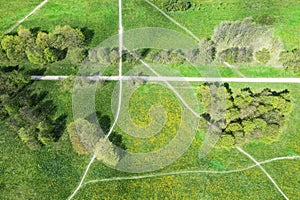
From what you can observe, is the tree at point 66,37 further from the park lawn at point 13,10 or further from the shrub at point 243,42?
the shrub at point 243,42

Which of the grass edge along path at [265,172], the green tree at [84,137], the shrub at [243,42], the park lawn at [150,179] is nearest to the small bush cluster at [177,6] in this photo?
the shrub at [243,42]

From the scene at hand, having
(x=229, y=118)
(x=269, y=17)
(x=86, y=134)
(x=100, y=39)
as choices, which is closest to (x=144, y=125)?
(x=86, y=134)

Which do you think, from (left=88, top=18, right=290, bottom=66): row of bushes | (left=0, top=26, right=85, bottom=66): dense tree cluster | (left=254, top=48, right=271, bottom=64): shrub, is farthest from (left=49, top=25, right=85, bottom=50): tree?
(left=254, top=48, right=271, bottom=64): shrub

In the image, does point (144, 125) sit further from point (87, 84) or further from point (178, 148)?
point (87, 84)

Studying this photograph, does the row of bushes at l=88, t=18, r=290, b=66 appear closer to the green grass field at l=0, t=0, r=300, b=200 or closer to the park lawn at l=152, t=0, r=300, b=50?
the green grass field at l=0, t=0, r=300, b=200

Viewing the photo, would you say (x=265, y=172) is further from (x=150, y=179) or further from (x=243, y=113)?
(x=150, y=179)
